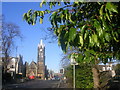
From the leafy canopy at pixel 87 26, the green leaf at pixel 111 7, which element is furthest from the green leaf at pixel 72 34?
the green leaf at pixel 111 7

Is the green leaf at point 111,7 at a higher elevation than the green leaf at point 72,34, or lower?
higher

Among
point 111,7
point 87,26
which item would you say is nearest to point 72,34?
point 87,26

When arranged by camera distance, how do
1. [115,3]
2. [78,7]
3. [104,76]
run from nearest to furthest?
[115,3] → [78,7] → [104,76]

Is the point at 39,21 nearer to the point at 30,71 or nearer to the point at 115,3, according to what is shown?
the point at 115,3

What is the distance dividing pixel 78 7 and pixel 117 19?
0.58 m

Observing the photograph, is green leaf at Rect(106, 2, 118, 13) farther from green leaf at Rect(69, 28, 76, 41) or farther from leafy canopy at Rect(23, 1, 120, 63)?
green leaf at Rect(69, 28, 76, 41)

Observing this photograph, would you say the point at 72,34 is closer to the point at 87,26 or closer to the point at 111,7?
the point at 87,26

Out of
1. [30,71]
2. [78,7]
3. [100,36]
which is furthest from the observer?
[30,71]

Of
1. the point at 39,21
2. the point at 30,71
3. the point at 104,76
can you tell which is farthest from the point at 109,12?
the point at 30,71

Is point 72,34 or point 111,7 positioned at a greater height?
point 111,7

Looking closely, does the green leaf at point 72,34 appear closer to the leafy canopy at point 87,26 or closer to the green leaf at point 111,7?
the leafy canopy at point 87,26

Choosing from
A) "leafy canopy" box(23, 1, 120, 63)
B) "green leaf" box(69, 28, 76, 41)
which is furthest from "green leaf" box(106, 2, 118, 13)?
"green leaf" box(69, 28, 76, 41)

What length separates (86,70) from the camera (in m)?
17.3

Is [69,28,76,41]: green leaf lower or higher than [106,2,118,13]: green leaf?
lower
